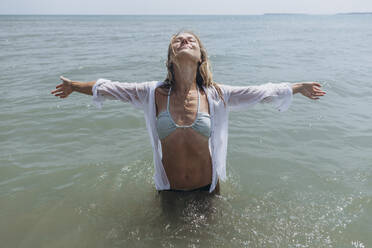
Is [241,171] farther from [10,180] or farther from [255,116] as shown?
[10,180]

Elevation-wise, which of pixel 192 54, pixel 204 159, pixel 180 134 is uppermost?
pixel 192 54

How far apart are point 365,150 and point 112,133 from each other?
530 centimetres

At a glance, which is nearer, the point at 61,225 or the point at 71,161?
the point at 61,225

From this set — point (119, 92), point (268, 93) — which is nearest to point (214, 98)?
point (268, 93)

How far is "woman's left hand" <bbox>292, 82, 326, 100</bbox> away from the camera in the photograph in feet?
10.4

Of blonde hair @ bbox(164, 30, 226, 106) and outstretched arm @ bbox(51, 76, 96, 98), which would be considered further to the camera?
blonde hair @ bbox(164, 30, 226, 106)

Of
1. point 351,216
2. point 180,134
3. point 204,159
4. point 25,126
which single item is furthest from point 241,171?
point 25,126

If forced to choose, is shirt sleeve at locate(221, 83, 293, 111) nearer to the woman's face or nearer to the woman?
the woman

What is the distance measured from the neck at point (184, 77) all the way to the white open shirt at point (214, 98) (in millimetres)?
170

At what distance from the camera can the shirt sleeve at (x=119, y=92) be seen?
307cm

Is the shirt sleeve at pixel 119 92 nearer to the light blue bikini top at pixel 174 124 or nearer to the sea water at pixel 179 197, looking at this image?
the light blue bikini top at pixel 174 124

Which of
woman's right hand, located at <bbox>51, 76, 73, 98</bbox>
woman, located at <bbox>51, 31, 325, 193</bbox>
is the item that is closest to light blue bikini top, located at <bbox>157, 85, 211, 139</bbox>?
woman, located at <bbox>51, 31, 325, 193</bbox>

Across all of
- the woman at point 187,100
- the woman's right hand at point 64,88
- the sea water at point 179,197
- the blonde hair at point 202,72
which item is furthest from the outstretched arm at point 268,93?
the woman's right hand at point 64,88

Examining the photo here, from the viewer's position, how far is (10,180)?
491cm
